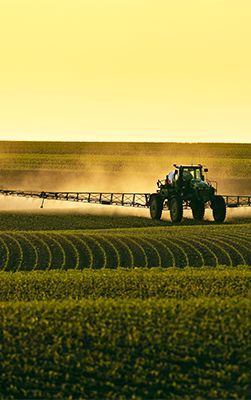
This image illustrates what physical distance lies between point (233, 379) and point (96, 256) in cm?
1635

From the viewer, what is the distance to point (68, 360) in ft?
55.2

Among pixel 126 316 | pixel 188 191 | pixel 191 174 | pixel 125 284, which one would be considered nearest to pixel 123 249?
pixel 125 284

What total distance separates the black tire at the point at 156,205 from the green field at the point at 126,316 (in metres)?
5.87

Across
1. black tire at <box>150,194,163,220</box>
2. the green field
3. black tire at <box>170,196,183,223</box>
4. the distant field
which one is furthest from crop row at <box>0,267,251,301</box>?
the distant field

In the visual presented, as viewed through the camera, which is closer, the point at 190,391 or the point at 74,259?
the point at 190,391

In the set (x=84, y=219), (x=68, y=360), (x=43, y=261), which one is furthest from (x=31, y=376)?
(x=84, y=219)

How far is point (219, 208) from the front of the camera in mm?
45344

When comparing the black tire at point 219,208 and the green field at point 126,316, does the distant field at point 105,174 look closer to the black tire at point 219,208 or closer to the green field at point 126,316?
the black tire at point 219,208

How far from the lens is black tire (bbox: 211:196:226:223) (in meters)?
44.5

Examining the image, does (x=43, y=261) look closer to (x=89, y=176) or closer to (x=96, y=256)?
(x=96, y=256)

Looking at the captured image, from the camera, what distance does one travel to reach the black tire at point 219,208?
44469mm

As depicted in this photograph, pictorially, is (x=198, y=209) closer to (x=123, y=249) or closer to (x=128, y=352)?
(x=123, y=249)

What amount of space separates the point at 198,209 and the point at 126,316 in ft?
95.2

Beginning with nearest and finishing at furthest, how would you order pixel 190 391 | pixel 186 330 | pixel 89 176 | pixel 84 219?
1. pixel 190 391
2. pixel 186 330
3. pixel 84 219
4. pixel 89 176
